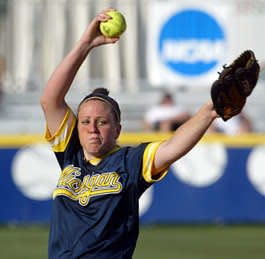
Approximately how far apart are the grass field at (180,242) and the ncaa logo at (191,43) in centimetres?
371

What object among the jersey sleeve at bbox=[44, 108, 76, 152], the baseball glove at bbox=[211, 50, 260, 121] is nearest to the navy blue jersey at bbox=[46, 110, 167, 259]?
the jersey sleeve at bbox=[44, 108, 76, 152]

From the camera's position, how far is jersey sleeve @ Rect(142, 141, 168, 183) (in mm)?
4844

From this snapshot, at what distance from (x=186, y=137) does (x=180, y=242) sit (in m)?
6.93

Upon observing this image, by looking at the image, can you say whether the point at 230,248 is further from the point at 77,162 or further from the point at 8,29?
the point at 8,29

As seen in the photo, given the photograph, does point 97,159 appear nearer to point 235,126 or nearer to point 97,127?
point 97,127

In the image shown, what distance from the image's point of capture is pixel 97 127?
4.86 m

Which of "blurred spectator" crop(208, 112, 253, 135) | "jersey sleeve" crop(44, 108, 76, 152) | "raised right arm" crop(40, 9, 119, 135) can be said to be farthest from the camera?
"blurred spectator" crop(208, 112, 253, 135)

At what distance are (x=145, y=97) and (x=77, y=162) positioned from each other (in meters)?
11.6

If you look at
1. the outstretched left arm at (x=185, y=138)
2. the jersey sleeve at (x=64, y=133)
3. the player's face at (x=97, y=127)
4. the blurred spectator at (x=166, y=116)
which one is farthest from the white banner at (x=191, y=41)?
the outstretched left arm at (x=185, y=138)

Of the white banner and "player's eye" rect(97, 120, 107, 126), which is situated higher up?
"player's eye" rect(97, 120, 107, 126)

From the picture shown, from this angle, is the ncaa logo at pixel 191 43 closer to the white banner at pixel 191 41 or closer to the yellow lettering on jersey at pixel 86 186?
the white banner at pixel 191 41

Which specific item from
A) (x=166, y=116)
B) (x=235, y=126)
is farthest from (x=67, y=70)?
(x=235, y=126)

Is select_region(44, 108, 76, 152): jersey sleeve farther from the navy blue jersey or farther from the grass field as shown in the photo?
the grass field

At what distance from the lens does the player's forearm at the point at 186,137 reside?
4.56 meters
